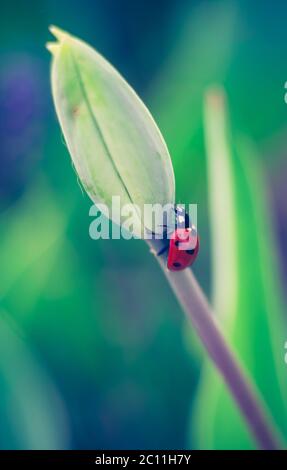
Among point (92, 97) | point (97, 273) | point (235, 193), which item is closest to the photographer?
point (92, 97)

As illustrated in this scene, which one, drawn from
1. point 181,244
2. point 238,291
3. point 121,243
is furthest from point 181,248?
point 121,243

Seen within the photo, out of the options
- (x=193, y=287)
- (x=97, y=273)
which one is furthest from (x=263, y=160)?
(x=193, y=287)

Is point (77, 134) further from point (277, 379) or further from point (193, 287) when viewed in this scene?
point (277, 379)

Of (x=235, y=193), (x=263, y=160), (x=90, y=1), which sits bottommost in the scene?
(x=235, y=193)

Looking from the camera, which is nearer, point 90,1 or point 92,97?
point 92,97

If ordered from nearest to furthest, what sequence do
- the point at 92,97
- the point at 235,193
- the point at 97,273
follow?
the point at 92,97, the point at 235,193, the point at 97,273

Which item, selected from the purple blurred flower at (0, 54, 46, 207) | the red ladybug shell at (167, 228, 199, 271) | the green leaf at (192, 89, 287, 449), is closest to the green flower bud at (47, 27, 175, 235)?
the red ladybug shell at (167, 228, 199, 271)

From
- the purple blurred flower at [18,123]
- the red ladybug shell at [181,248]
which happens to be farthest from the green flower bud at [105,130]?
the purple blurred flower at [18,123]

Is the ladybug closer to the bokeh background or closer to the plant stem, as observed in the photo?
the plant stem
